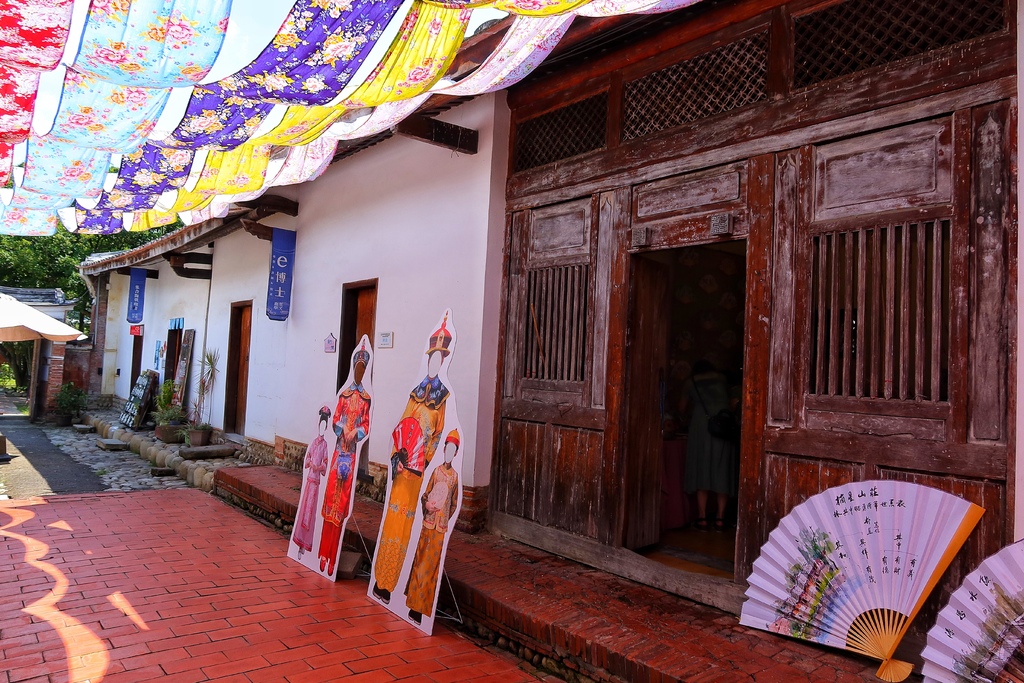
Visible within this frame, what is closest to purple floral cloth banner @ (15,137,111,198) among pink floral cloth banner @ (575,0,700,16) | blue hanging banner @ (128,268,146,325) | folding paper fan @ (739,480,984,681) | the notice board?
pink floral cloth banner @ (575,0,700,16)

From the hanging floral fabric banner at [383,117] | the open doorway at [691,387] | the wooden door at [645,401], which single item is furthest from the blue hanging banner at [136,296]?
the wooden door at [645,401]

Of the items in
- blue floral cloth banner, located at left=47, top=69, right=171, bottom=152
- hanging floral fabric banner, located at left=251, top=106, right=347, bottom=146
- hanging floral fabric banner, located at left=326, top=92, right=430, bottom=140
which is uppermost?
hanging floral fabric banner, located at left=326, top=92, right=430, bottom=140

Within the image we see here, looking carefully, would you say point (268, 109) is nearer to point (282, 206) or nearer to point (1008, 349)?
point (1008, 349)

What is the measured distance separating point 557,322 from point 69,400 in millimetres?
14824

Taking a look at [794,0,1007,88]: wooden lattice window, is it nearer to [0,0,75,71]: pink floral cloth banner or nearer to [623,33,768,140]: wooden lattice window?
[623,33,768,140]: wooden lattice window

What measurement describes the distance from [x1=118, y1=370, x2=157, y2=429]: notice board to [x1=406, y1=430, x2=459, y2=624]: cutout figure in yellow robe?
1162cm

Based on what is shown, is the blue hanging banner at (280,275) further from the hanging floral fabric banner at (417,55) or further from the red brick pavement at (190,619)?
the hanging floral fabric banner at (417,55)

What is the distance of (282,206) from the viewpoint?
8.91m

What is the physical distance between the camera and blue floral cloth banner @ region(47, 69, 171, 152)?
379cm

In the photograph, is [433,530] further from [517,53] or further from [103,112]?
[103,112]

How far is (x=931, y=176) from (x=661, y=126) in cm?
179

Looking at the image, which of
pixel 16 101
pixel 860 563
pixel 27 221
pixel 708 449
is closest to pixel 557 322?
pixel 708 449

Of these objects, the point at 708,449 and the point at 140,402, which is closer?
the point at 708,449

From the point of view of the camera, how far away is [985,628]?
2.38 m
